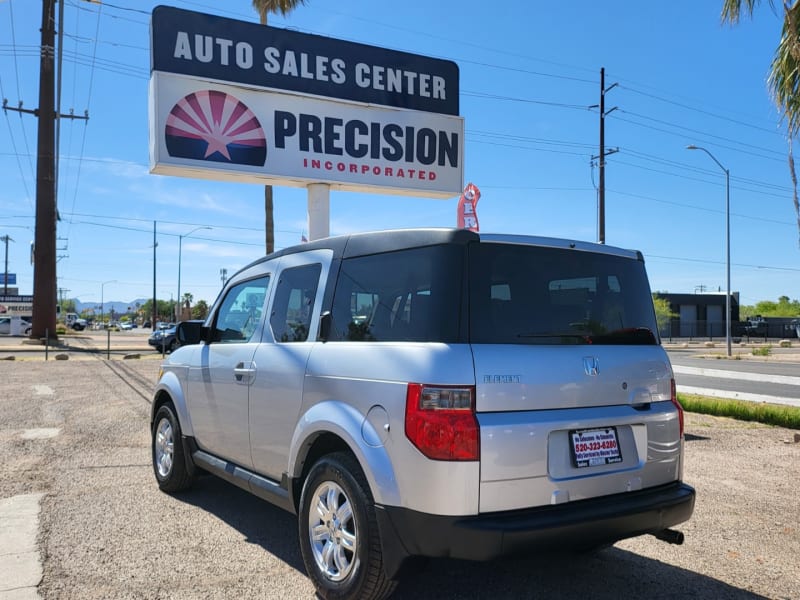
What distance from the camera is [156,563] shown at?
4.09 m

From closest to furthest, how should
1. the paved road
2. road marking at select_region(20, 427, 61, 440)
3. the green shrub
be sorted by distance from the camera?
road marking at select_region(20, 427, 61, 440) → the green shrub → the paved road

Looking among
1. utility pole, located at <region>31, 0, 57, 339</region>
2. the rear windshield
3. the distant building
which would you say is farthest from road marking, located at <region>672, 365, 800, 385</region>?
the distant building

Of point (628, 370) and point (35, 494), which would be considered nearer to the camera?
point (628, 370)

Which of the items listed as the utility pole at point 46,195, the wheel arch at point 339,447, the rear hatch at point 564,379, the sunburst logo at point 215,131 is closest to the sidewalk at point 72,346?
the utility pole at point 46,195

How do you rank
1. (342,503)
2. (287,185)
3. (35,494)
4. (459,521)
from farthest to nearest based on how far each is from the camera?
(287,185)
(35,494)
(342,503)
(459,521)

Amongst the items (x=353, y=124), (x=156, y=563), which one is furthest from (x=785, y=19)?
(x=156, y=563)

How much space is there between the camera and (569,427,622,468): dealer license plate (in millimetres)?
3242

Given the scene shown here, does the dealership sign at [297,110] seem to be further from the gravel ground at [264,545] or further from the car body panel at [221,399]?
the car body panel at [221,399]

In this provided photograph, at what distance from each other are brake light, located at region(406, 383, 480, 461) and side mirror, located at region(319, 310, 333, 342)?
0.97 metres

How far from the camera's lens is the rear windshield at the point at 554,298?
322 cm

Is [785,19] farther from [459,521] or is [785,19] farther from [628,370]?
[459,521]

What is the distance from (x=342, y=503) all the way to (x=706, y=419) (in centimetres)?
877

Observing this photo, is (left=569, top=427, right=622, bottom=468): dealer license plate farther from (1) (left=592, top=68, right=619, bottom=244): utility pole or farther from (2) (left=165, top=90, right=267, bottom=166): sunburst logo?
(1) (left=592, top=68, right=619, bottom=244): utility pole

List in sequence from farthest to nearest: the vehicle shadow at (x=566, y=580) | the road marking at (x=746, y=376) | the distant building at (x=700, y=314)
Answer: the distant building at (x=700, y=314)
the road marking at (x=746, y=376)
the vehicle shadow at (x=566, y=580)
